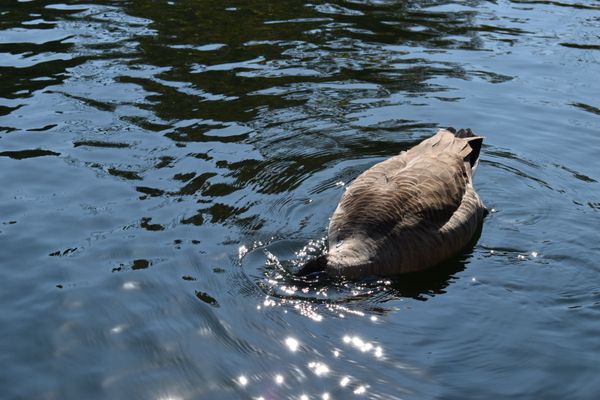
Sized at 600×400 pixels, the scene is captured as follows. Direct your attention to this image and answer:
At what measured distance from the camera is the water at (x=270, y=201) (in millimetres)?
7320

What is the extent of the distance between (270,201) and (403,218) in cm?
174

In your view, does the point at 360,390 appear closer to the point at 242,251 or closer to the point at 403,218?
the point at 242,251

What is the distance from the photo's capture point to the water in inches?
288

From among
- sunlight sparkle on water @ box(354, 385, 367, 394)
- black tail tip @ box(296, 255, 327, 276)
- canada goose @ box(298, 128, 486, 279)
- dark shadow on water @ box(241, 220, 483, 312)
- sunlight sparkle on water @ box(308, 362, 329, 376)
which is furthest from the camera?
canada goose @ box(298, 128, 486, 279)

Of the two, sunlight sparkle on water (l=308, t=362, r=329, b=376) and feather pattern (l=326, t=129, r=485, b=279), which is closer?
sunlight sparkle on water (l=308, t=362, r=329, b=376)

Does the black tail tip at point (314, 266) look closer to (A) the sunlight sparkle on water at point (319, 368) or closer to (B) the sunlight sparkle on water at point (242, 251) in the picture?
(B) the sunlight sparkle on water at point (242, 251)

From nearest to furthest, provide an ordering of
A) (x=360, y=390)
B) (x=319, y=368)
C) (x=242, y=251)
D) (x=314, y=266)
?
(x=360, y=390) < (x=319, y=368) < (x=314, y=266) < (x=242, y=251)

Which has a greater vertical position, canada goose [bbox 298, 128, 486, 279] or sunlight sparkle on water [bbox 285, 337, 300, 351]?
canada goose [bbox 298, 128, 486, 279]

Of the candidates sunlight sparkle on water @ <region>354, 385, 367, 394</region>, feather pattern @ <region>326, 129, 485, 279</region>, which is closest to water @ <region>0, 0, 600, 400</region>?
sunlight sparkle on water @ <region>354, 385, 367, 394</region>

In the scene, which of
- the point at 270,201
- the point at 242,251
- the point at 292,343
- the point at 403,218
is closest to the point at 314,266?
the point at 292,343

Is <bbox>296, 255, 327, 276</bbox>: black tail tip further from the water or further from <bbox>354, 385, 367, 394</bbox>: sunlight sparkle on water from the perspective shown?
<bbox>354, 385, 367, 394</bbox>: sunlight sparkle on water

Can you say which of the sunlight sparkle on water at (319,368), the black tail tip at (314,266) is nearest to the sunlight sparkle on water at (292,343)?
the sunlight sparkle on water at (319,368)

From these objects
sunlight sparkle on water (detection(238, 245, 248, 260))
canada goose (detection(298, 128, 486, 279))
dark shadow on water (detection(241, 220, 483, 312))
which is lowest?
dark shadow on water (detection(241, 220, 483, 312))

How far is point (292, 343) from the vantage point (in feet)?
24.7
